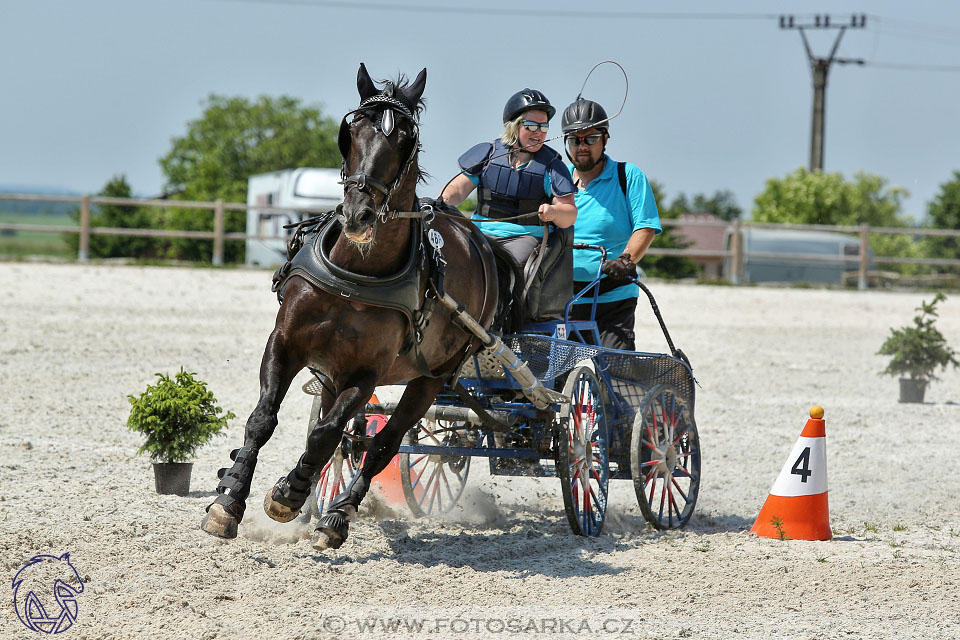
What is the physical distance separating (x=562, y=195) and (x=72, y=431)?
4298mm

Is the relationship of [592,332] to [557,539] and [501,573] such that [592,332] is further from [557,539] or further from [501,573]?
[501,573]

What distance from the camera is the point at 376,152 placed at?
14.2 feet

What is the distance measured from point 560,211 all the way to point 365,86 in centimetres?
138

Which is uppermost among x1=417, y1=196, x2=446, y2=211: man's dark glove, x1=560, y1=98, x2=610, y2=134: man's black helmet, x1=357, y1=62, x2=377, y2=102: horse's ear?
x1=560, y1=98, x2=610, y2=134: man's black helmet

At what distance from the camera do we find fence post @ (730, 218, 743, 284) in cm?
2192

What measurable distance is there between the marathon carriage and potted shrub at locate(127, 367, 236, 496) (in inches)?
29.9

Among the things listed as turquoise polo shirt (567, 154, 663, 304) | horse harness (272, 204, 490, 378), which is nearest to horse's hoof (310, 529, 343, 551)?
horse harness (272, 204, 490, 378)

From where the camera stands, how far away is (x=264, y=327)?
14617 millimetres

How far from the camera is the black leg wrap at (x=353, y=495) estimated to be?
16.0 feet

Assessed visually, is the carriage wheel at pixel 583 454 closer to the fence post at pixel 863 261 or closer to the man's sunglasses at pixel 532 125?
the man's sunglasses at pixel 532 125

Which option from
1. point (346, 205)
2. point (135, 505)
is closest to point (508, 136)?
point (346, 205)

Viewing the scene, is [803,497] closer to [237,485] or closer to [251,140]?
[237,485]

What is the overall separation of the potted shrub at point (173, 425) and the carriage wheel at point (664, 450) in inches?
87.1

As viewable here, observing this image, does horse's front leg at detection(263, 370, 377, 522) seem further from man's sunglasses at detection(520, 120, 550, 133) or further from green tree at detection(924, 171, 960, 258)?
green tree at detection(924, 171, 960, 258)
